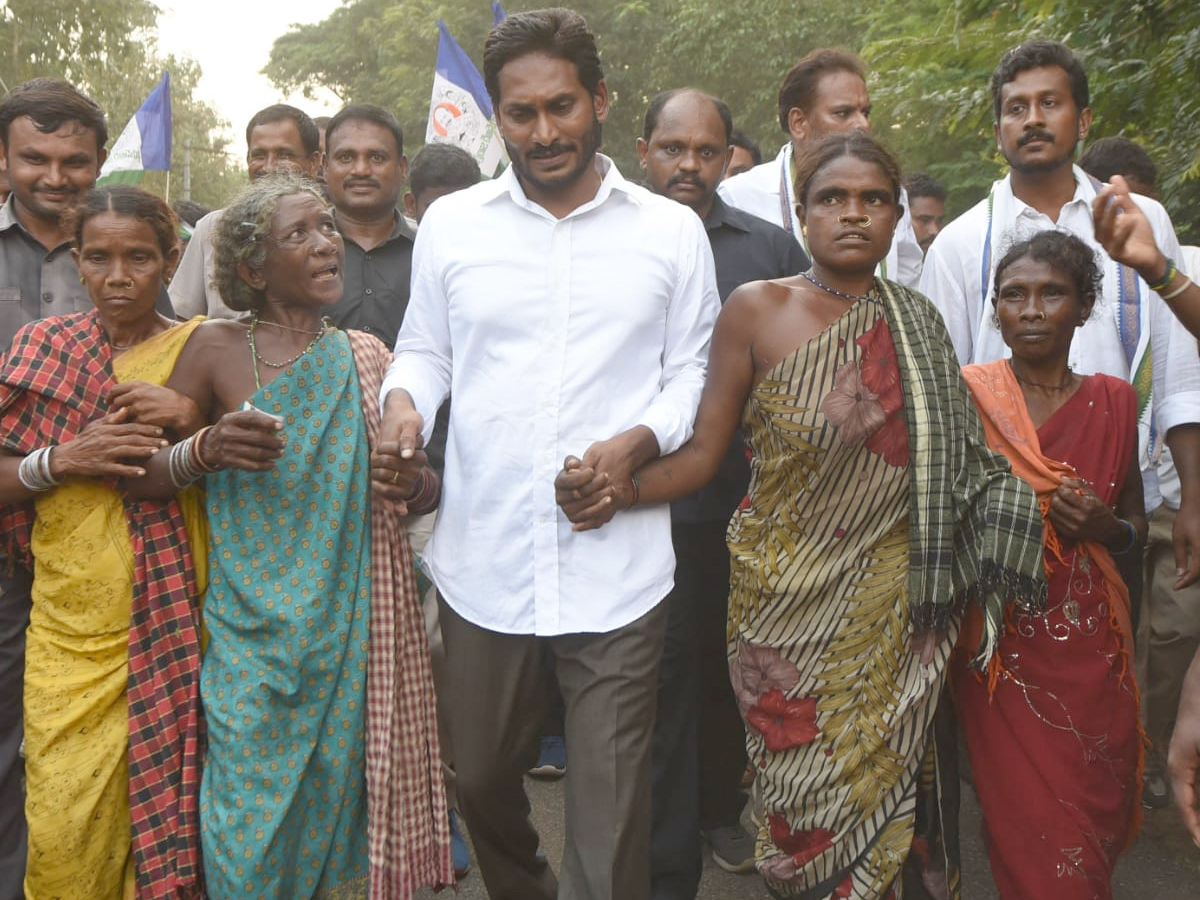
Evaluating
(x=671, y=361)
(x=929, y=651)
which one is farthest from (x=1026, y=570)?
(x=671, y=361)

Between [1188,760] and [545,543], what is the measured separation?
4.92 feet

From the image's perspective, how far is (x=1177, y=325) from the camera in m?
3.71

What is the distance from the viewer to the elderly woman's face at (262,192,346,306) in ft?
10.5

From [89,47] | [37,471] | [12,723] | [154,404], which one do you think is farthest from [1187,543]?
[89,47]

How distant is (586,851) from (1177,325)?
246 cm

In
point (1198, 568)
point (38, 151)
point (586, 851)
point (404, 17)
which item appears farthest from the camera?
point (404, 17)

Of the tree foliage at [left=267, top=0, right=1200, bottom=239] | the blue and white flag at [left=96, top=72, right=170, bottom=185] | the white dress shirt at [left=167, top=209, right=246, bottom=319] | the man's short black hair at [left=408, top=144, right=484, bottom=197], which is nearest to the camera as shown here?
the white dress shirt at [left=167, top=209, right=246, bottom=319]

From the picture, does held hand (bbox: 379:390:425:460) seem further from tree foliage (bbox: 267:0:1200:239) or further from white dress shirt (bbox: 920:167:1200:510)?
tree foliage (bbox: 267:0:1200:239)

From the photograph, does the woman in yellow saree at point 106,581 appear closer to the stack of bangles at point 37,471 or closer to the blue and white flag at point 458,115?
the stack of bangles at point 37,471

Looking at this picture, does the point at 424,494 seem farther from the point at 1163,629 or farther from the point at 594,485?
the point at 1163,629

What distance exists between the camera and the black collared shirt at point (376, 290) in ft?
14.1

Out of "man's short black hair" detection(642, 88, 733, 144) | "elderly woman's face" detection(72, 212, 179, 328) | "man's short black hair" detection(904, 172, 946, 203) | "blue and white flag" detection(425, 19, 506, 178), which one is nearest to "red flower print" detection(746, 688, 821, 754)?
"elderly woman's face" detection(72, 212, 179, 328)

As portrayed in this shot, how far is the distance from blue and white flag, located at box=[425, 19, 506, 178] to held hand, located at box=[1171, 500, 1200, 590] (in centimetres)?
580

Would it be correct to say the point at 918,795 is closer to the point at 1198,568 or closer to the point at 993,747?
the point at 993,747
